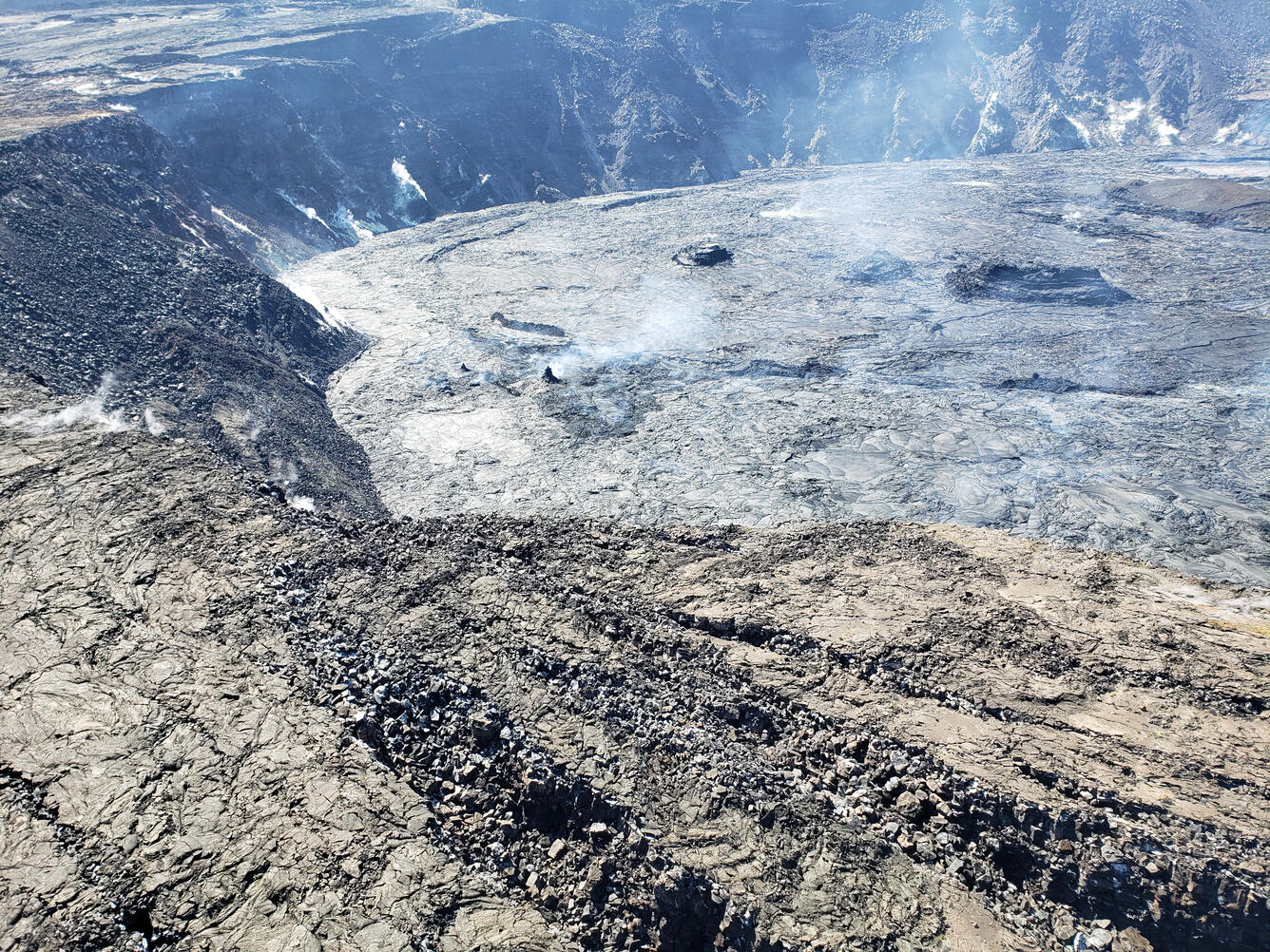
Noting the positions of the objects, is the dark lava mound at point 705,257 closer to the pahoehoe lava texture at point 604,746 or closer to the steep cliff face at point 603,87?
the steep cliff face at point 603,87

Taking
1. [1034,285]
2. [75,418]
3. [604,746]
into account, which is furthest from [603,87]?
[604,746]

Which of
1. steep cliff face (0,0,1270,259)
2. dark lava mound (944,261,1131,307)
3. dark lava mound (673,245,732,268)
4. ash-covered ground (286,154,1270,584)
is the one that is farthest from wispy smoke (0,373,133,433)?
dark lava mound (944,261,1131,307)

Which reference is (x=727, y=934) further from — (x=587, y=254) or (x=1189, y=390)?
(x=587, y=254)

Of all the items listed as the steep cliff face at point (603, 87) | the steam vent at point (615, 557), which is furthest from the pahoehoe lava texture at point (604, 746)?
the steep cliff face at point (603, 87)

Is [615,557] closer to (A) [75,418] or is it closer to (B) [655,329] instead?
(A) [75,418]

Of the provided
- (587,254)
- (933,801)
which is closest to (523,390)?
(587,254)
